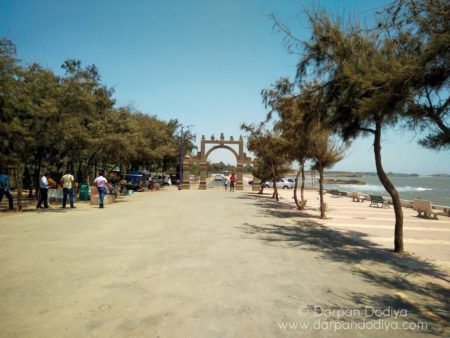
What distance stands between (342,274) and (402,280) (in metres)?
1.15

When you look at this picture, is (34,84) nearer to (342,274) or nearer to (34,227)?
(34,227)

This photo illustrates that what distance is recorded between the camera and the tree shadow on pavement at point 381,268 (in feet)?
15.7

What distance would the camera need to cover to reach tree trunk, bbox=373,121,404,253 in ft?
29.3

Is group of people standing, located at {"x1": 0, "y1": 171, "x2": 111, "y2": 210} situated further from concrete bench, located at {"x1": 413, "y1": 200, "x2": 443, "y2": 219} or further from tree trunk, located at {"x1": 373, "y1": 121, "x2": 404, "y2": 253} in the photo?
concrete bench, located at {"x1": 413, "y1": 200, "x2": 443, "y2": 219}

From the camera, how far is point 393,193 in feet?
30.3

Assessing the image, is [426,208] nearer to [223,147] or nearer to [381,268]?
[381,268]

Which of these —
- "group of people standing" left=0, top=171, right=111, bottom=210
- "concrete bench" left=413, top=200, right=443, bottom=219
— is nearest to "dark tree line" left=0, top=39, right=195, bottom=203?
"group of people standing" left=0, top=171, right=111, bottom=210

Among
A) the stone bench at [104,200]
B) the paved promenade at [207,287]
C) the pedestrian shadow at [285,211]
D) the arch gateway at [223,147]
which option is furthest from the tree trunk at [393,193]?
the arch gateway at [223,147]

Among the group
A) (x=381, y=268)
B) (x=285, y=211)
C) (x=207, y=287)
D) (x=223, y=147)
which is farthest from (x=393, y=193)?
(x=223, y=147)

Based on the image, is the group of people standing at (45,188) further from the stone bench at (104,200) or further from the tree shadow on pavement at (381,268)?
the tree shadow on pavement at (381,268)

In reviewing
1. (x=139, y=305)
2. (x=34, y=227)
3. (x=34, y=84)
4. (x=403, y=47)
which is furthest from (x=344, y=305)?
(x=34, y=84)

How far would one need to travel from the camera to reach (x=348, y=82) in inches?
345

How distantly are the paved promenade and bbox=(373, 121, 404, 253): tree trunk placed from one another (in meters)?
0.57

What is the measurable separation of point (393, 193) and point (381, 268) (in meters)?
3.01
